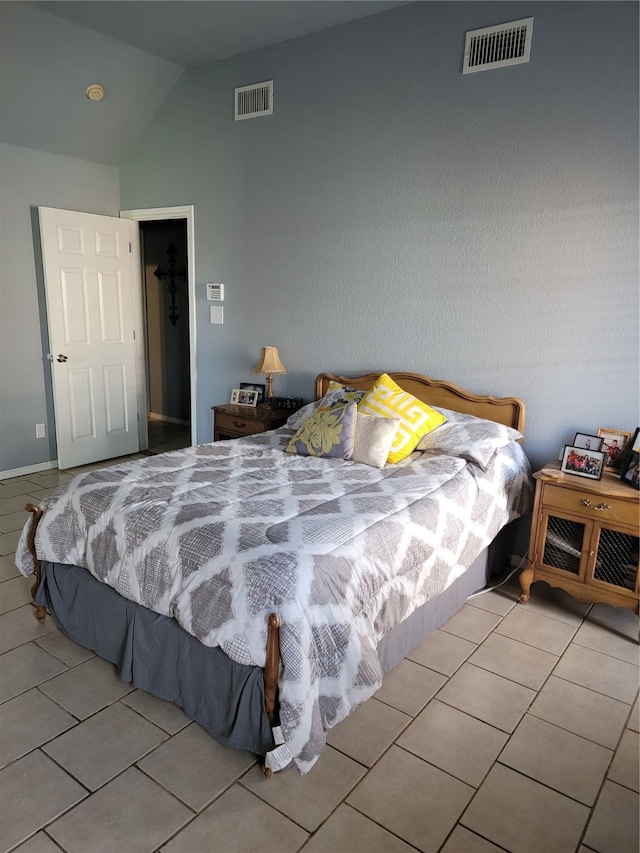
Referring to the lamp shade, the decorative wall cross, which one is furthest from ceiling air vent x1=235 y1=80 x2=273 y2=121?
the decorative wall cross

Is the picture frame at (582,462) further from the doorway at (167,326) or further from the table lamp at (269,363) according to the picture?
the doorway at (167,326)

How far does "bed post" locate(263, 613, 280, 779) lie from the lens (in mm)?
1786

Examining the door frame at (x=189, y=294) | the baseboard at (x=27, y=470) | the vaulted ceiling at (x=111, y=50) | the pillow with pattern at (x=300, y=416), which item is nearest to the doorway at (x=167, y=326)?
the door frame at (x=189, y=294)

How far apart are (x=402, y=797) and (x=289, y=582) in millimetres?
743

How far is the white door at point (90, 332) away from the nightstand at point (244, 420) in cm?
136

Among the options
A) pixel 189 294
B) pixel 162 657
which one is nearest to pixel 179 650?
pixel 162 657

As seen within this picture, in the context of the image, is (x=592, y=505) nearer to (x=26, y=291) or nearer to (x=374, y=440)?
(x=374, y=440)

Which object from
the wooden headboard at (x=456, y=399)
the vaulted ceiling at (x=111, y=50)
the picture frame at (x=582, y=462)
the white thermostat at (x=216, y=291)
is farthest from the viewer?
the white thermostat at (x=216, y=291)

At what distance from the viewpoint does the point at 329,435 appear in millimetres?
3139

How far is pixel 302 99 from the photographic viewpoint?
391cm

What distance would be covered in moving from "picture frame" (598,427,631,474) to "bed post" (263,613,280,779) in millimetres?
1986

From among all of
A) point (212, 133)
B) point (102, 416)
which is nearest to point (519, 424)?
point (212, 133)

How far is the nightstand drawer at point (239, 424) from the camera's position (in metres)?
4.05

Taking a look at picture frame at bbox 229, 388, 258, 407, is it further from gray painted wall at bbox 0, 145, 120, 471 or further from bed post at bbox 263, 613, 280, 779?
bed post at bbox 263, 613, 280, 779
